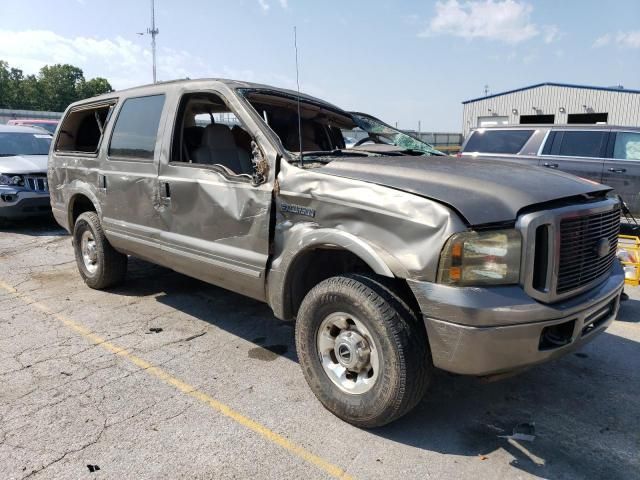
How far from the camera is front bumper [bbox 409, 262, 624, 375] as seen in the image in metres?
2.27

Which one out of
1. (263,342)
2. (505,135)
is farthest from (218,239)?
(505,135)

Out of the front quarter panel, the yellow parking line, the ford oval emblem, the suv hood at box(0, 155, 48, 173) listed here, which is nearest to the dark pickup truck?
the ford oval emblem

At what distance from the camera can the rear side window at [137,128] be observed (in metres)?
4.16

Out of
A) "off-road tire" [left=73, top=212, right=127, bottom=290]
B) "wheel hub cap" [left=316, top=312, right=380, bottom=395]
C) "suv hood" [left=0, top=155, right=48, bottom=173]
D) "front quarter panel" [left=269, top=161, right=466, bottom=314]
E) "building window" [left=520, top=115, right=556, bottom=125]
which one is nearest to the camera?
"front quarter panel" [left=269, top=161, right=466, bottom=314]

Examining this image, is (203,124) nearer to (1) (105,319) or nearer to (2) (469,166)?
(1) (105,319)

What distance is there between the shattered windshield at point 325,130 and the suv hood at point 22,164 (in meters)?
6.03

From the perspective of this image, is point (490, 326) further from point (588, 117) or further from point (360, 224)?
point (588, 117)

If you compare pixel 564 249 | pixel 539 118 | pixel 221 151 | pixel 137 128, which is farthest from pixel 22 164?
pixel 539 118

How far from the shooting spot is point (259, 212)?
3203 mm

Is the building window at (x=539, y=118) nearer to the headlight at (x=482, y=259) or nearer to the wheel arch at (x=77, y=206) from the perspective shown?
the wheel arch at (x=77, y=206)

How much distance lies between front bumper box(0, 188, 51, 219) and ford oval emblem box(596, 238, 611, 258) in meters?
8.43

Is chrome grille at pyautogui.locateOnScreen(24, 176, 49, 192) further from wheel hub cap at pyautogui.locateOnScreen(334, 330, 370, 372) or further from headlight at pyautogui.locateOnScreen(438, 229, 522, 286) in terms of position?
headlight at pyautogui.locateOnScreen(438, 229, 522, 286)

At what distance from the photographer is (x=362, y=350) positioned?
2707 mm

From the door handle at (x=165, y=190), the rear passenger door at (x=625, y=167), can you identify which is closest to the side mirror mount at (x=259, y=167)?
the door handle at (x=165, y=190)
